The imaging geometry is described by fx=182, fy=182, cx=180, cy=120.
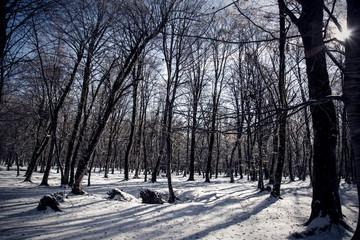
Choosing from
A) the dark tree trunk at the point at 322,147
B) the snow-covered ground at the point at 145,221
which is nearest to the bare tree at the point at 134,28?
the snow-covered ground at the point at 145,221

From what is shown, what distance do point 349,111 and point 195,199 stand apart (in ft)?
29.0

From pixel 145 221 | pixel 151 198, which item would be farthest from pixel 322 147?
pixel 151 198

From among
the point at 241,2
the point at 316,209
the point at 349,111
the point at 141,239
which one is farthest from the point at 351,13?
the point at 141,239

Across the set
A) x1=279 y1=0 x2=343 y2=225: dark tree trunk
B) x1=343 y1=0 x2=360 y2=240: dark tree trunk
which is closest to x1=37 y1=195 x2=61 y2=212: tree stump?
x1=343 y1=0 x2=360 y2=240: dark tree trunk

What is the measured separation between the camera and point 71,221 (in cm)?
520

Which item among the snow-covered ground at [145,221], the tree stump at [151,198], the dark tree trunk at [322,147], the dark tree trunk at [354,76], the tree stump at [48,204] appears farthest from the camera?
the tree stump at [151,198]

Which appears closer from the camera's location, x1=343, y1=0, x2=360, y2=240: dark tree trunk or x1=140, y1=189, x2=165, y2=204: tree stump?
x1=343, y1=0, x2=360, y2=240: dark tree trunk

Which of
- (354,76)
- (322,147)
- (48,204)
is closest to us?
(354,76)

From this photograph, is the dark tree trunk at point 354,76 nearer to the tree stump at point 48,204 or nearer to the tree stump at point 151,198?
the tree stump at point 151,198

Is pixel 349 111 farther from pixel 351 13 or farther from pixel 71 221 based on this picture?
pixel 71 221

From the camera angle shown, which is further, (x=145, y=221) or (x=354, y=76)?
(x=145, y=221)

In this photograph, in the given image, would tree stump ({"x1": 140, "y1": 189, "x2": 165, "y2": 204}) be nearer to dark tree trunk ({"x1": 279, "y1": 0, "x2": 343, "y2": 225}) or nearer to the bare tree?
the bare tree

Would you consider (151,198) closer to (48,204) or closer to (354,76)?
(48,204)

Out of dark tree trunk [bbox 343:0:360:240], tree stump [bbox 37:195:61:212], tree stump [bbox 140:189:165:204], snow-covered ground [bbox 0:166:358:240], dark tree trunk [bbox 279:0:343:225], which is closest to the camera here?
dark tree trunk [bbox 343:0:360:240]
